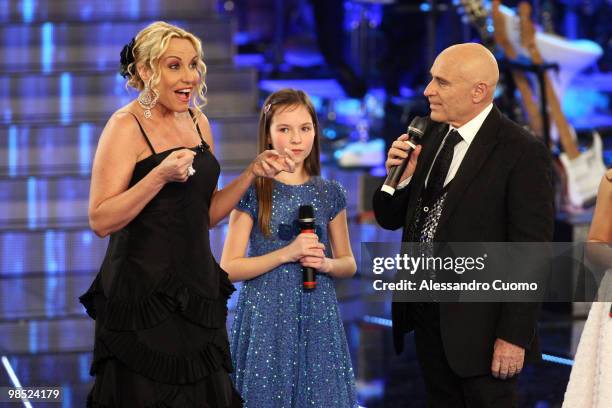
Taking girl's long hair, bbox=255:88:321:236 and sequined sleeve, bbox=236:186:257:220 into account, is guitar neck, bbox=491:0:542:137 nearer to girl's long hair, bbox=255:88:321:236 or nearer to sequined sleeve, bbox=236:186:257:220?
girl's long hair, bbox=255:88:321:236

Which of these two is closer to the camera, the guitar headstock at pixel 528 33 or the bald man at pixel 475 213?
the bald man at pixel 475 213

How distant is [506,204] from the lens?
2.69m

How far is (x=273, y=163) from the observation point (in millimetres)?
2734

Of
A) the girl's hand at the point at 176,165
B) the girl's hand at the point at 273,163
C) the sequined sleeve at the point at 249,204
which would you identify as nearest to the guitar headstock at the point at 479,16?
the sequined sleeve at the point at 249,204

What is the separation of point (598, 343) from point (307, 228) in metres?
0.85

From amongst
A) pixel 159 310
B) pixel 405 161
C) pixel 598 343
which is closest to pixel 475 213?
pixel 405 161

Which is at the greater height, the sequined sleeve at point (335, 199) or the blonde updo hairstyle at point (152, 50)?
the blonde updo hairstyle at point (152, 50)

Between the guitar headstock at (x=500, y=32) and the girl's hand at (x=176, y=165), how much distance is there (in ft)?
13.9

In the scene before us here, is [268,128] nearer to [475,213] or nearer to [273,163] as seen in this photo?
[273,163]

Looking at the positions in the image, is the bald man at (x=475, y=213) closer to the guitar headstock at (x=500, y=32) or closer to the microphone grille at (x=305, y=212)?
the microphone grille at (x=305, y=212)

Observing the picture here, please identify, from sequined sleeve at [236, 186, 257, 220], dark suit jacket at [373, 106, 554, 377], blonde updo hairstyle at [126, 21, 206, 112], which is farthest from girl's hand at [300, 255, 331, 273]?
blonde updo hairstyle at [126, 21, 206, 112]

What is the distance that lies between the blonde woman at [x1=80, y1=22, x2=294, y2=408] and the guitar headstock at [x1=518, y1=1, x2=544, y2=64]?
4.13 metres

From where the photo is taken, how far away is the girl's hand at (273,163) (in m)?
2.74

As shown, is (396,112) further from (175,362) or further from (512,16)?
(175,362)
